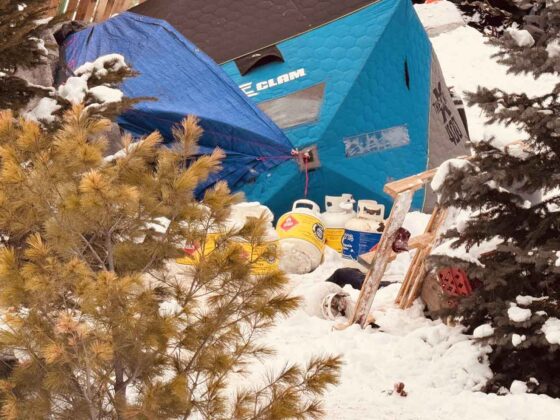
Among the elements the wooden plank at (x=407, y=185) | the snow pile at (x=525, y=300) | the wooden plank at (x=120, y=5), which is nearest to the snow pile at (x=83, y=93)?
the wooden plank at (x=407, y=185)

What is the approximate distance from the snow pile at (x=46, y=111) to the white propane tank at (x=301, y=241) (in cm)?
307

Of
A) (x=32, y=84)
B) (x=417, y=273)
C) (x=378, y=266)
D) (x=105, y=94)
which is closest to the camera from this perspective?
(x=32, y=84)

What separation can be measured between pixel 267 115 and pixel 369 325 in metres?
4.46

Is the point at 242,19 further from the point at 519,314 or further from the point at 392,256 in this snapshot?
the point at 519,314

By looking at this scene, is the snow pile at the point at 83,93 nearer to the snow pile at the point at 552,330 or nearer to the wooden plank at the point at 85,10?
the snow pile at the point at 552,330

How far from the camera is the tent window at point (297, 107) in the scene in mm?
11703

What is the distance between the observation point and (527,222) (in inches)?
259

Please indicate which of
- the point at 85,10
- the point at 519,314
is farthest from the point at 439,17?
the point at 519,314

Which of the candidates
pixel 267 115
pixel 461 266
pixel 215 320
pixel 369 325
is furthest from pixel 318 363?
pixel 267 115

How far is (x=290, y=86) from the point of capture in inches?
471

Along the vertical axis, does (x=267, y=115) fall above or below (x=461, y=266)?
below

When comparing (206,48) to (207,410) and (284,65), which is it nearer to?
(284,65)

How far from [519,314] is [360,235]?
13.4ft

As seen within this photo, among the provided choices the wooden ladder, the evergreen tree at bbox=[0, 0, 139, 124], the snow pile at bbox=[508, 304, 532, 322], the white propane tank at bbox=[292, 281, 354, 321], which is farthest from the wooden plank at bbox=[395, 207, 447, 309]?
the evergreen tree at bbox=[0, 0, 139, 124]
